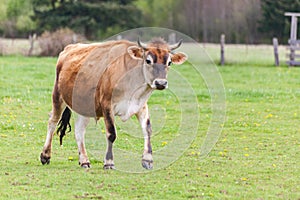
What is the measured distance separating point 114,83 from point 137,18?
166 ft

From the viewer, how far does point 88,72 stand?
1083cm

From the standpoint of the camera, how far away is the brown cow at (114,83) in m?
10.2

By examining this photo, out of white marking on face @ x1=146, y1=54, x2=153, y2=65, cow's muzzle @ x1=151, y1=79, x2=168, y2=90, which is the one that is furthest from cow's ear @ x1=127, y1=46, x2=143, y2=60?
cow's muzzle @ x1=151, y1=79, x2=168, y2=90

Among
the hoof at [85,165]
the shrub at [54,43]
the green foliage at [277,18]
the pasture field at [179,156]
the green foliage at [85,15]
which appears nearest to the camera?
the pasture field at [179,156]

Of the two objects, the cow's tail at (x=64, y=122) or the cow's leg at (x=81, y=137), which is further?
the cow's tail at (x=64, y=122)

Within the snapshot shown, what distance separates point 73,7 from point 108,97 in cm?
4793

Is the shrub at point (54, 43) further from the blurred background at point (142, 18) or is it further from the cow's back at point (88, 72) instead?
the cow's back at point (88, 72)

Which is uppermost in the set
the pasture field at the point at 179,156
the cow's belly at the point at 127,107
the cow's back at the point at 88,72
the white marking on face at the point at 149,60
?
the white marking on face at the point at 149,60

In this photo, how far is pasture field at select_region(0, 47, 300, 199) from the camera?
8.91 m

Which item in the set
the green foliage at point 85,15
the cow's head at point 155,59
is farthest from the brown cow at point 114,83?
the green foliage at point 85,15

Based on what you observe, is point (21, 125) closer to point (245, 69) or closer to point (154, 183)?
point (154, 183)

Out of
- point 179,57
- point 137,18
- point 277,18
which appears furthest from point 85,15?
point 179,57

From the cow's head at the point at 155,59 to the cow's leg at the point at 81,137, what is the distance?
1.50 m

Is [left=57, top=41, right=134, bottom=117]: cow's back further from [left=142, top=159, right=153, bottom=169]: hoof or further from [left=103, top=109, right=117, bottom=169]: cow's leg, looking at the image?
[left=142, top=159, right=153, bottom=169]: hoof
